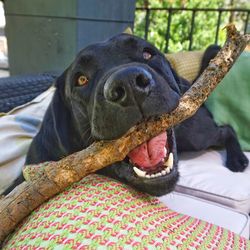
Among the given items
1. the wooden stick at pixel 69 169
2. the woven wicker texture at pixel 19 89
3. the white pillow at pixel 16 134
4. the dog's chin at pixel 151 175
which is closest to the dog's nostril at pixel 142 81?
the wooden stick at pixel 69 169

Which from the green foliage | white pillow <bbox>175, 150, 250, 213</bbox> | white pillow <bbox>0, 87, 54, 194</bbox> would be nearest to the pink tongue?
white pillow <bbox>175, 150, 250, 213</bbox>

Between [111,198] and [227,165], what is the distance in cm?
98

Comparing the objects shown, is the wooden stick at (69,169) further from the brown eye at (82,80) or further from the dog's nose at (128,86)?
the brown eye at (82,80)

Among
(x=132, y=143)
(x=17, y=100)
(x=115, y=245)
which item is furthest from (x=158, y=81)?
(x=17, y=100)

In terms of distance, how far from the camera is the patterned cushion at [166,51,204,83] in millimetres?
2146

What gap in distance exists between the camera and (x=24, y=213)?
0.93 m

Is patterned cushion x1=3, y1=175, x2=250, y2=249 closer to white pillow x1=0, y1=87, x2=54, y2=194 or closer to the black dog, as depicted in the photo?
the black dog

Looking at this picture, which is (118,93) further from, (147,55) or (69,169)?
(147,55)

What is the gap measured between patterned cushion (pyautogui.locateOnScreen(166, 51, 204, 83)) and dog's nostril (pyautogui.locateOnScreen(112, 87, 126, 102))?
1.25 m

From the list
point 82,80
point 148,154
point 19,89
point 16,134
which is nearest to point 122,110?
point 148,154

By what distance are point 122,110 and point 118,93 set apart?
5 cm

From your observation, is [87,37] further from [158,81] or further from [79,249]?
[79,249]

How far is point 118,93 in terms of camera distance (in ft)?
3.04

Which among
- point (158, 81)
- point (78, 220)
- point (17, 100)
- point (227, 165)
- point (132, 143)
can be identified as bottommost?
point (227, 165)
